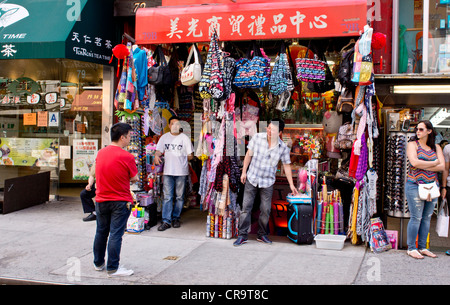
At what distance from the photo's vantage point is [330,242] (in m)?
6.49

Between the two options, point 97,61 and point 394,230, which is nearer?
point 394,230

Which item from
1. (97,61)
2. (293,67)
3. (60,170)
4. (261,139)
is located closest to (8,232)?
(60,170)

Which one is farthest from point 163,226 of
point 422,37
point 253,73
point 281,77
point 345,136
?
point 422,37

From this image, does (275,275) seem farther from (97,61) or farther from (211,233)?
(97,61)

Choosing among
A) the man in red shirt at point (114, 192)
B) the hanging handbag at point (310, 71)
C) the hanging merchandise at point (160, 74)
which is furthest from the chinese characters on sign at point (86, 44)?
the hanging handbag at point (310, 71)

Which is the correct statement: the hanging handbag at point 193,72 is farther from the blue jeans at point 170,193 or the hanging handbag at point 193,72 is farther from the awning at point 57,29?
the awning at point 57,29

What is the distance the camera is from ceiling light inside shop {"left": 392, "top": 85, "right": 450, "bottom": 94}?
679 cm

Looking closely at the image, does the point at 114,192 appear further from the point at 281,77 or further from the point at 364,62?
the point at 364,62

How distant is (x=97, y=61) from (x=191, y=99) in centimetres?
205

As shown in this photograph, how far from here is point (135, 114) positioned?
7.64 m

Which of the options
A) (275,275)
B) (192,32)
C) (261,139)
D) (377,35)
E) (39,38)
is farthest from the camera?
(39,38)

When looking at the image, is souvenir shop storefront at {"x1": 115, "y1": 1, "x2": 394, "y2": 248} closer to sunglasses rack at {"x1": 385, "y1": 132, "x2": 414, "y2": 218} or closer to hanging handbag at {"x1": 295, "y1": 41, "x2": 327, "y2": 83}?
hanging handbag at {"x1": 295, "y1": 41, "x2": 327, "y2": 83}

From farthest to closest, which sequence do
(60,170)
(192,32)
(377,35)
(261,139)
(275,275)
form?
(60,170), (192,32), (261,139), (377,35), (275,275)

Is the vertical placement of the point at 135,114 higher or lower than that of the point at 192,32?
lower
